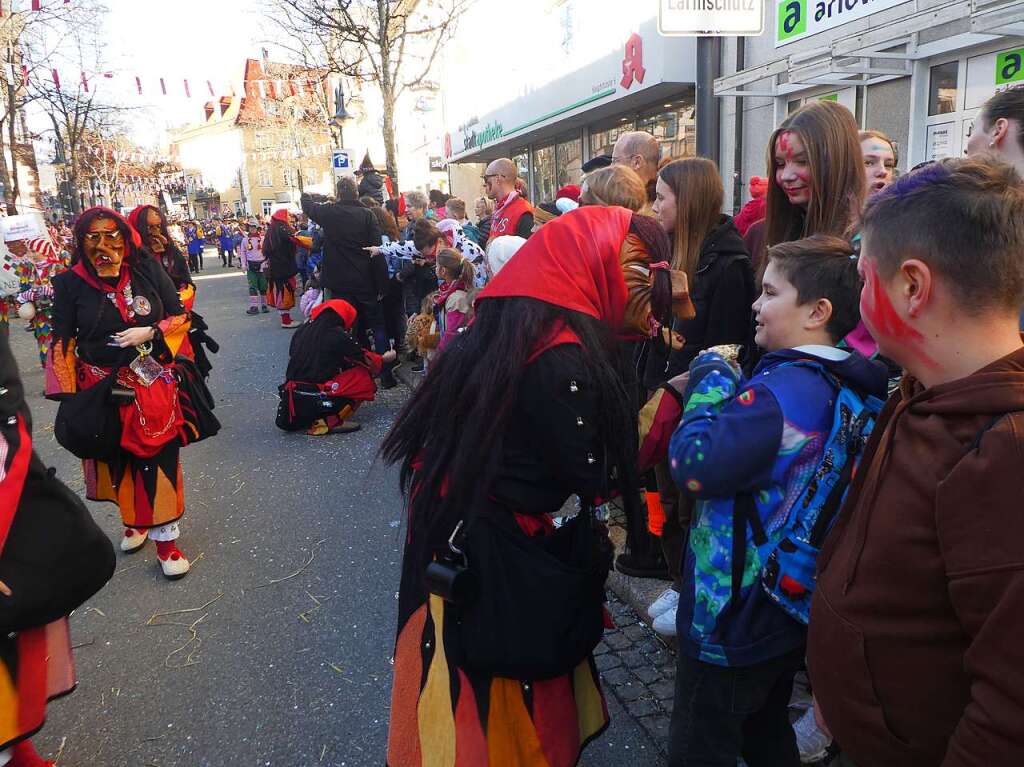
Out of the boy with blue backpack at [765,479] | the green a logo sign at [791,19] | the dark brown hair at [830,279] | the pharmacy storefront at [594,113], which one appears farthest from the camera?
the pharmacy storefront at [594,113]

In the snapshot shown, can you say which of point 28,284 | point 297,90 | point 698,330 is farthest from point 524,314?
point 297,90

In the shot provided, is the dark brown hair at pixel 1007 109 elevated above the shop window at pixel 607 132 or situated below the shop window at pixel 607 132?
below

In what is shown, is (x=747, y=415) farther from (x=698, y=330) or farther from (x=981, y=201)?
(x=698, y=330)

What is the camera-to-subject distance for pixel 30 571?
6.85 feet

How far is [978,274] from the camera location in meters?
1.04

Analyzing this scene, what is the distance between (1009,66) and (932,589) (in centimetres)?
623

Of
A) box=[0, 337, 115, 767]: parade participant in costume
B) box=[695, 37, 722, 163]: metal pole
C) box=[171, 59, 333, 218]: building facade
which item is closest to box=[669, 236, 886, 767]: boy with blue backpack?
box=[0, 337, 115, 767]: parade participant in costume

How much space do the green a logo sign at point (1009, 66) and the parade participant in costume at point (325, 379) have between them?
221 inches

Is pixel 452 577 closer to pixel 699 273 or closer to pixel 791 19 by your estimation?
pixel 699 273

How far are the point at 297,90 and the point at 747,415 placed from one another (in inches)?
1167

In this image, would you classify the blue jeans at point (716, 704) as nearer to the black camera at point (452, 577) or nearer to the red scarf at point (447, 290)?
the black camera at point (452, 577)

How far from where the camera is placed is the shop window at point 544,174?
1633 cm

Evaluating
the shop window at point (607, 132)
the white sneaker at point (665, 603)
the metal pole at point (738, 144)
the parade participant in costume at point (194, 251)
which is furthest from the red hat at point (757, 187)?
the parade participant in costume at point (194, 251)

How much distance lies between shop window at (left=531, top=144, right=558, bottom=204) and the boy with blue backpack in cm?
1474
